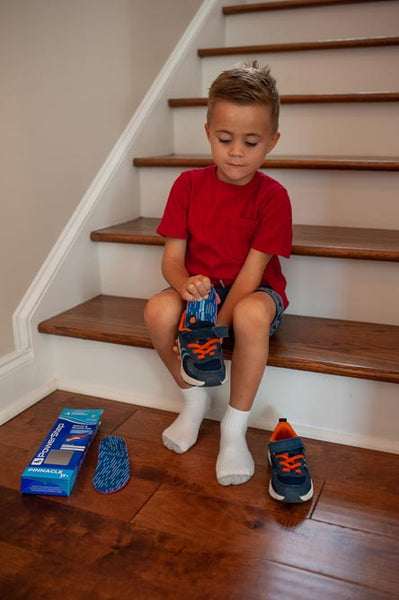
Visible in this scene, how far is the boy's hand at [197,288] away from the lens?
43.9 inches

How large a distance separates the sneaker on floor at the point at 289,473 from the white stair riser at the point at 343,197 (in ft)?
2.34

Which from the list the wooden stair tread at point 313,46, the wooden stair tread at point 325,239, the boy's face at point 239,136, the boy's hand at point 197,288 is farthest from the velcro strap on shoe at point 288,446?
the wooden stair tread at point 313,46

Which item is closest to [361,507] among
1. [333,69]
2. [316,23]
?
[333,69]

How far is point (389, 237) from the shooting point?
1.44 metres

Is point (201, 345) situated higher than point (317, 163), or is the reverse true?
point (317, 163)

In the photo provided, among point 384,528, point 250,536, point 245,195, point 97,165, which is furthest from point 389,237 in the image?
point 97,165

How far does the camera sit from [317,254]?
133cm

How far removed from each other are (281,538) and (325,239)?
752mm

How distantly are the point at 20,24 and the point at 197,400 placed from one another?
1411 mm

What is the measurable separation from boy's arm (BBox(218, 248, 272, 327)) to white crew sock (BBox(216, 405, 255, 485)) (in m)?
0.20

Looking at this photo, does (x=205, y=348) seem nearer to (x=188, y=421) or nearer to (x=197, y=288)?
(x=197, y=288)

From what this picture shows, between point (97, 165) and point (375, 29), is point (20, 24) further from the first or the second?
point (375, 29)

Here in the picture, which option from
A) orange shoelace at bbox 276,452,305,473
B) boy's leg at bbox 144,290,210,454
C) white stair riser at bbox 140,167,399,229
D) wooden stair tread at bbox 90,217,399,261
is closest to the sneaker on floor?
orange shoelace at bbox 276,452,305,473

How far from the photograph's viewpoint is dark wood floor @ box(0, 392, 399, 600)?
871 mm
